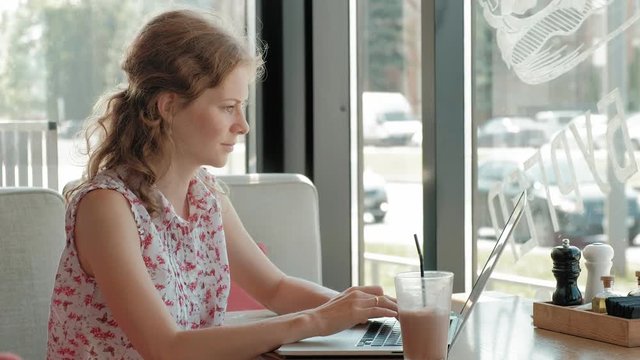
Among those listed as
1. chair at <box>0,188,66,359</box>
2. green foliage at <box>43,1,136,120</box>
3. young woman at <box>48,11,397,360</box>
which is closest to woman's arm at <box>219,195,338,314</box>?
young woman at <box>48,11,397,360</box>

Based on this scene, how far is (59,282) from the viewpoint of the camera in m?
1.86

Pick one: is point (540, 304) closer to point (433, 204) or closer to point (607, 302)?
point (607, 302)

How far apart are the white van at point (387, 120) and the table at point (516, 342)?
3.28 feet

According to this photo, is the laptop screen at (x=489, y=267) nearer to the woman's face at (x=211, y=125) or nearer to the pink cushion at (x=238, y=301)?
the woman's face at (x=211, y=125)

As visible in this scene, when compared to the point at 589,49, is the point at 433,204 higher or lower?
lower

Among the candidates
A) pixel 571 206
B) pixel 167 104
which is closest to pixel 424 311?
pixel 167 104

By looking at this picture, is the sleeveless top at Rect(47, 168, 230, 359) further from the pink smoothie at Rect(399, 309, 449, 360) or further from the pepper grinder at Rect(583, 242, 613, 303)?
the pepper grinder at Rect(583, 242, 613, 303)

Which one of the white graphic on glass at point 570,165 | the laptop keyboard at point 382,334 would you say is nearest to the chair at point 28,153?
the white graphic on glass at point 570,165

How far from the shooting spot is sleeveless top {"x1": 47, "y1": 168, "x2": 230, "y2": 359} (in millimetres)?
1833

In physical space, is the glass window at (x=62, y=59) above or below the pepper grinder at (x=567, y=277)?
above

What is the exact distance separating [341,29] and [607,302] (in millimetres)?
1765

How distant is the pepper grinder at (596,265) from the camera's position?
72.7 inches

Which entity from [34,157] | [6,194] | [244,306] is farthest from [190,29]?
[34,157]

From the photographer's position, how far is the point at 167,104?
194cm
